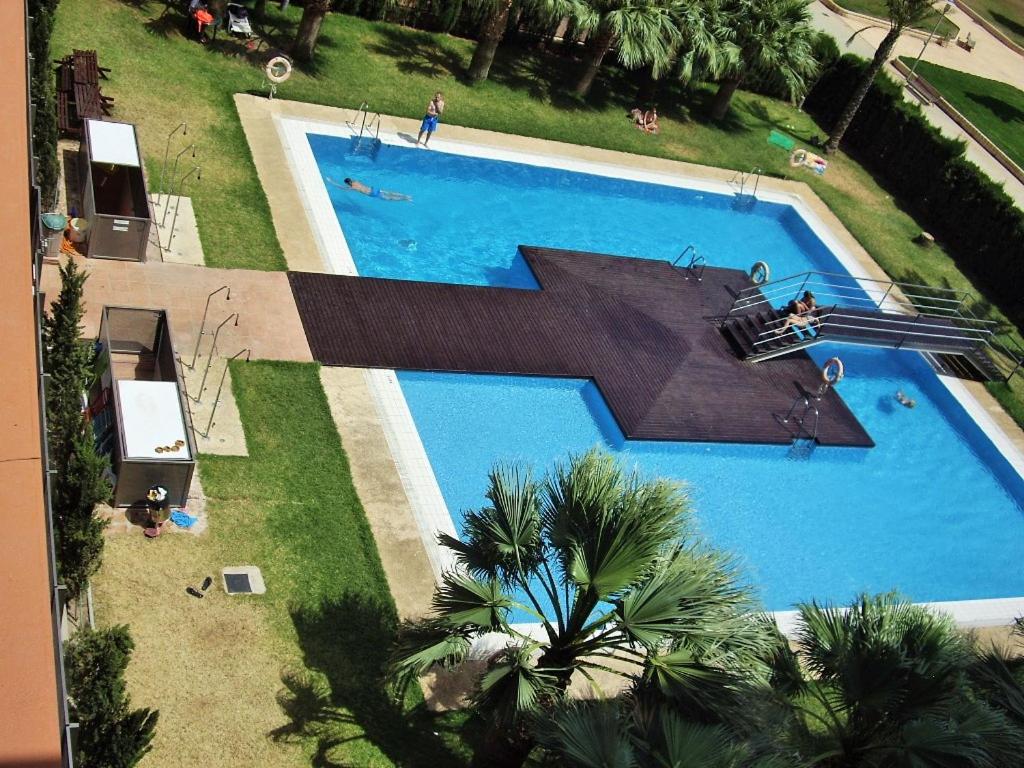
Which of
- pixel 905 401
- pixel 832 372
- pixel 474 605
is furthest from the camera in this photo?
pixel 905 401

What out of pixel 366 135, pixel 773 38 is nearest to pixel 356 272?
pixel 366 135

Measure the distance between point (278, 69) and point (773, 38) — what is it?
1393cm

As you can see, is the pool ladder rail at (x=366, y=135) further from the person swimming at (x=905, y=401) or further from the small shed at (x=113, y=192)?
the person swimming at (x=905, y=401)

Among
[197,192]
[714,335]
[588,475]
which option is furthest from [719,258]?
[588,475]

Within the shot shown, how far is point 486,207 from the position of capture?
2639 centimetres

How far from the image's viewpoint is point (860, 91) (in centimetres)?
3272

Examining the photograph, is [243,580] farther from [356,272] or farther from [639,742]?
[356,272]

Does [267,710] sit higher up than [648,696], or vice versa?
[648,696]

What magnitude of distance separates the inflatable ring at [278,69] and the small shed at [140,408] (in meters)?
10.8

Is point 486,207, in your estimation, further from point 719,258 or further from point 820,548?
point 820,548

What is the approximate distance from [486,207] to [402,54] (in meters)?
6.15

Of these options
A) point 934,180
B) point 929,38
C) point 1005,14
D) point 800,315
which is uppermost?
point 1005,14

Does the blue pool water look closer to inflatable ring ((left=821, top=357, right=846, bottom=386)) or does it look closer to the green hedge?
inflatable ring ((left=821, top=357, right=846, bottom=386))

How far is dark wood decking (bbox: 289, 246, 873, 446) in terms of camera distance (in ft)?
66.7
